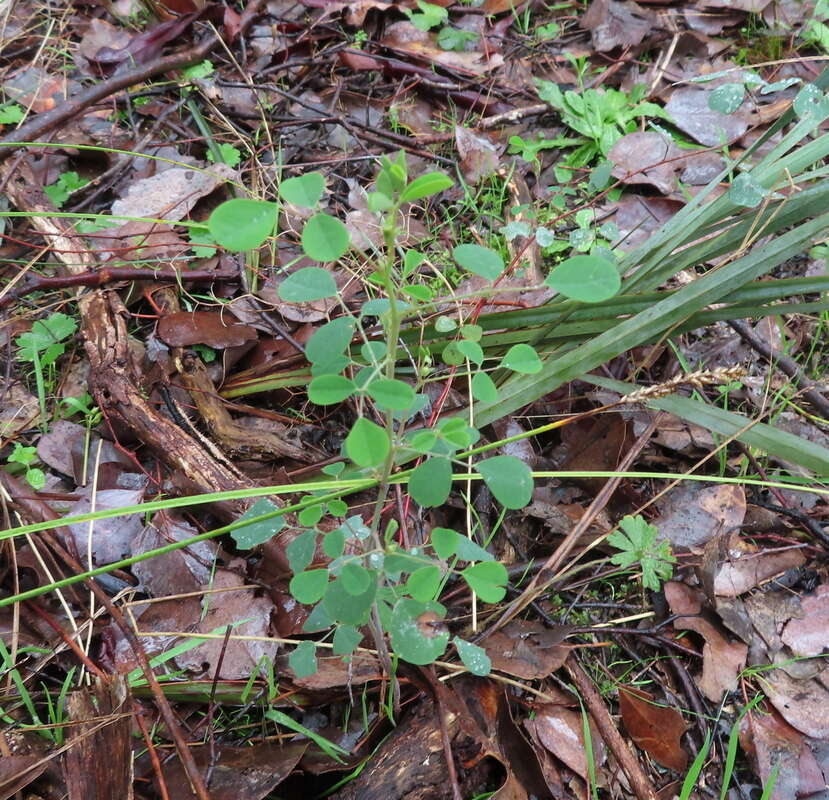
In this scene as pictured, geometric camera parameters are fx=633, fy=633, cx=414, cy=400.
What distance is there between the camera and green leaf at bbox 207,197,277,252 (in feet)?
2.40

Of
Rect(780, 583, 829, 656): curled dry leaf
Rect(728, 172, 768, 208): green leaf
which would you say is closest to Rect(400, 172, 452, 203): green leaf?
Rect(728, 172, 768, 208): green leaf

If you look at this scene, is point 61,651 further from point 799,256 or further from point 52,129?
point 799,256

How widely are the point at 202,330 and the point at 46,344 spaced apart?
0.47 metres

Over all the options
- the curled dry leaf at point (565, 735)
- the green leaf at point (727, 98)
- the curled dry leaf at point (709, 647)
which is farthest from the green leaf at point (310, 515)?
the green leaf at point (727, 98)

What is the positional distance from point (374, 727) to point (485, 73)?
247cm

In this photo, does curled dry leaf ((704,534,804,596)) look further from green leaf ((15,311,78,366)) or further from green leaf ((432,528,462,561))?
green leaf ((15,311,78,366))

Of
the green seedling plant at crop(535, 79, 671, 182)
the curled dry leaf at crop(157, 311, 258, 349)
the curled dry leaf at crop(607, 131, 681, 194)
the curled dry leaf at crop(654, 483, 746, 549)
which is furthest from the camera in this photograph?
the green seedling plant at crop(535, 79, 671, 182)

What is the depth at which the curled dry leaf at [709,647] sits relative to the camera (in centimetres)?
142

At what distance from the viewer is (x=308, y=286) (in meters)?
0.86

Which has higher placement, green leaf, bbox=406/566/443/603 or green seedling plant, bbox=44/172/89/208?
green leaf, bbox=406/566/443/603

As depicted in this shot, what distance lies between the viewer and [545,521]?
5.15 feet

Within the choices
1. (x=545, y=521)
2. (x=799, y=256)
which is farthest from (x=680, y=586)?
(x=799, y=256)

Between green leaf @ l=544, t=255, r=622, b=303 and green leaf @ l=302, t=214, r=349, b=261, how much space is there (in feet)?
0.90

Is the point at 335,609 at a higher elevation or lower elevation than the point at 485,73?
lower
